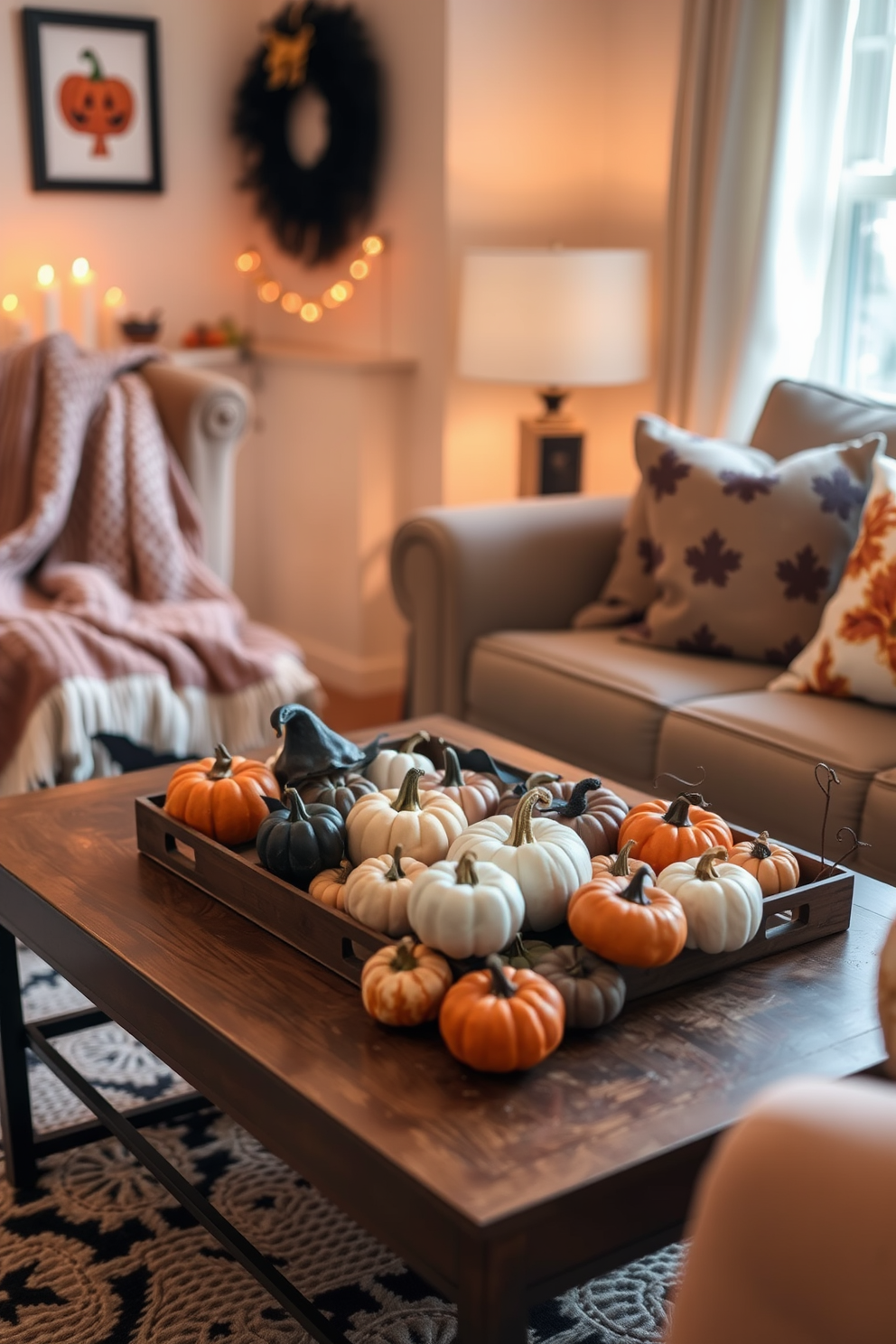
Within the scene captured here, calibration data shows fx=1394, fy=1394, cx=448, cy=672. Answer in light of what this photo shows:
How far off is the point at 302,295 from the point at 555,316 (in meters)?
1.20

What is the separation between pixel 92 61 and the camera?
384 cm

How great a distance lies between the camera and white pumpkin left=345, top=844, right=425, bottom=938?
130cm

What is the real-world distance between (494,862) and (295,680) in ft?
5.34

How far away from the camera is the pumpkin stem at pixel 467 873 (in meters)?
1.23

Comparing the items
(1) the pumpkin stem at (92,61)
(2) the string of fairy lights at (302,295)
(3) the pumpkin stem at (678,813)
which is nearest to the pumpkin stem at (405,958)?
(3) the pumpkin stem at (678,813)

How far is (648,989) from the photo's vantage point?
1271 mm

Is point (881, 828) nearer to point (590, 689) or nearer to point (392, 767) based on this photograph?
point (590, 689)

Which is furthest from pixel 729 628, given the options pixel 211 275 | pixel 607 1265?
pixel 211 275

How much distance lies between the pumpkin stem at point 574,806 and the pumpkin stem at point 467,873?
0.82ft

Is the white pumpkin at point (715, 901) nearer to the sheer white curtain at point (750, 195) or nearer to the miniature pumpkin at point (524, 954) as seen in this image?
the miniature pumpkin at point (524, 954)

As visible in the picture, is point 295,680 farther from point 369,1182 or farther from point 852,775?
point 369,1182

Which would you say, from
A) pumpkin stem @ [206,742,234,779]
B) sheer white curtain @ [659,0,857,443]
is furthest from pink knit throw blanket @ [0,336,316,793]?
sheer white curtain @ [659,0,857,443]

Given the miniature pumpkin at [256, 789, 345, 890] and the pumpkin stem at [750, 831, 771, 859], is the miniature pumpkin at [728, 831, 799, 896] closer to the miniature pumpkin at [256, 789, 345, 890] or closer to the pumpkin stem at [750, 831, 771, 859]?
the pumpkin stem at [750, 831, 771, 859]

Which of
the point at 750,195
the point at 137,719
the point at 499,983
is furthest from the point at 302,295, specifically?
the point at 499,983
